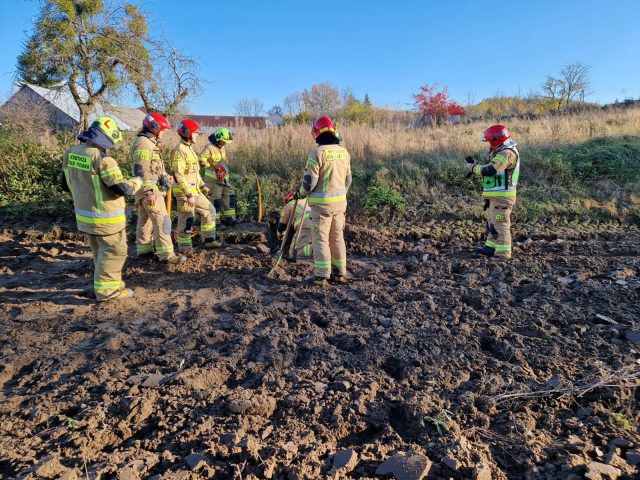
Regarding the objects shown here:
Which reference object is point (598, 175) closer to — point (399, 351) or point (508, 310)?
point (508, 310)

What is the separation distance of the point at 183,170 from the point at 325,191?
8.14 feet

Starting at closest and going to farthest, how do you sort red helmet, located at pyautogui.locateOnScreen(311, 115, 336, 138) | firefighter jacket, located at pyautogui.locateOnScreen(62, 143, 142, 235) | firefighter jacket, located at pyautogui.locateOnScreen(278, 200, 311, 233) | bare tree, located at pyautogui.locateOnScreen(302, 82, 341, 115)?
1. firefighter jacket, located at pyautogui.locateOnScreen(62, 143, 142, 235)
2. red helmet, located at pyautogui.locateOnScreen(311, 115, 336, 138)
3. firefighter jacket, located at pyautogui.locateOnScreen(278, 200, 311, 233)
4. bare tree, located at pyautogui.locateOnScreen(302, 82, 341, 115)

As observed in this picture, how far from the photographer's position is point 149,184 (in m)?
5.44

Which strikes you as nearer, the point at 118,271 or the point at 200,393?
the point at 200,393

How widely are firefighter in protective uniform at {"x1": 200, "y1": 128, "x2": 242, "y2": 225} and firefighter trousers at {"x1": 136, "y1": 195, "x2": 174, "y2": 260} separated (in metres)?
1.98

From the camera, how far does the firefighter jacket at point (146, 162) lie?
538 cm

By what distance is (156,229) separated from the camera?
5.70 m

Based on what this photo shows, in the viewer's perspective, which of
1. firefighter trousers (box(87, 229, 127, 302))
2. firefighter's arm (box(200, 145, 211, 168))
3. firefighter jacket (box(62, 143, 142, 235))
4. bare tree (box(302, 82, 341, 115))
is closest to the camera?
firefighter jacket (box(62, 143, 142, 235))

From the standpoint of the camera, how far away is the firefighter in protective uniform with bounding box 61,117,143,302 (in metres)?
4.23

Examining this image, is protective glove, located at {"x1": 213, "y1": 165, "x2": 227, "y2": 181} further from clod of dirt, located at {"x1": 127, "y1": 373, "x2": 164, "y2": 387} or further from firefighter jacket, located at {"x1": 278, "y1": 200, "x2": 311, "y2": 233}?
clod of dirt, located at {"x1": 127, "y1": 373, "x2": 164, "y2": 387}

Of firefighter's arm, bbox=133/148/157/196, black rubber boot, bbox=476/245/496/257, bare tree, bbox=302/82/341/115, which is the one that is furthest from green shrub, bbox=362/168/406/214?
bare tree, bbox=302/82/341/115

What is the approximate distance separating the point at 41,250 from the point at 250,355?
17.2ft

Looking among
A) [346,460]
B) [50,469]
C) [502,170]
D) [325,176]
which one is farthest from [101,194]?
[502,170]

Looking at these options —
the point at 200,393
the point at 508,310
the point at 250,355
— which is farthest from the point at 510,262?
the point at 200,393
